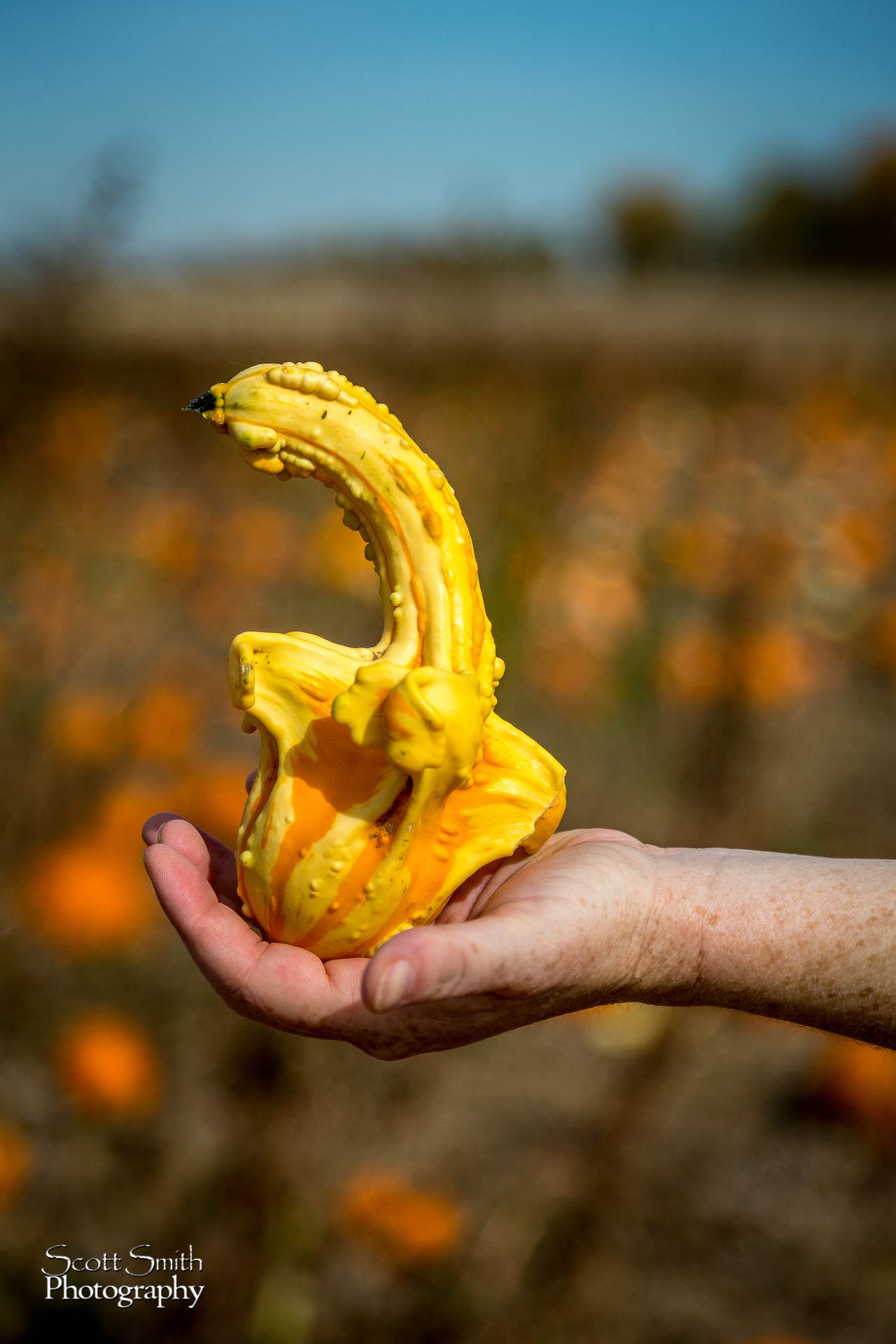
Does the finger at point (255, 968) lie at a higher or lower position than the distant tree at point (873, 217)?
lower

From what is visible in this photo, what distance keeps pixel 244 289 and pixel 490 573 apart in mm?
8107

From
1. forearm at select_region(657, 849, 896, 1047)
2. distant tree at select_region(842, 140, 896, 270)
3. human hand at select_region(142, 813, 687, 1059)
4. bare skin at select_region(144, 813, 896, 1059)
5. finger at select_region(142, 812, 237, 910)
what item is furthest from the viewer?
distant tree at select_region(842, 140, 896, 270)

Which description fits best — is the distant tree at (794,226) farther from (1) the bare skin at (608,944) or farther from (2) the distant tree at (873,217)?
(1) the bare skin at (608,944)

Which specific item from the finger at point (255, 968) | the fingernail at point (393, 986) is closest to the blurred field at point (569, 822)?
the finger at point (255, 968)

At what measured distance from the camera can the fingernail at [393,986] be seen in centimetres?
114

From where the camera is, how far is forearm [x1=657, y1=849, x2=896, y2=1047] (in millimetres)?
1494

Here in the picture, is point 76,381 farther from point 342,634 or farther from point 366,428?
point 366,428

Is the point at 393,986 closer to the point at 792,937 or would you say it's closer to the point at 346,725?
the point at 346,725

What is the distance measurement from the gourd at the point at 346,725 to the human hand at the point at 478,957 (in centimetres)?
8

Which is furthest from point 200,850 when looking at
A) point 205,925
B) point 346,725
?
point 346,725

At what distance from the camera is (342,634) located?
5051 millimetres

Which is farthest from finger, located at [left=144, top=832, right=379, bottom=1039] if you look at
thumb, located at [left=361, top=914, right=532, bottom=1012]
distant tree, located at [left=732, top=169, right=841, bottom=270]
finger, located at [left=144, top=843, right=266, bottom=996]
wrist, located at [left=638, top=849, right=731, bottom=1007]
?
distant tree, located at [left=732, top=169, right=841, bottom=270]

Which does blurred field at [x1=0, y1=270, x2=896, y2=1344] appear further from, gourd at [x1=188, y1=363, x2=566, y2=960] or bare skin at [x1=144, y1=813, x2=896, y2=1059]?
gourd at [x1=188, y1=363, x2=566, y2=960]

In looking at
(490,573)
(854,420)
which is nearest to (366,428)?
(490,573)
